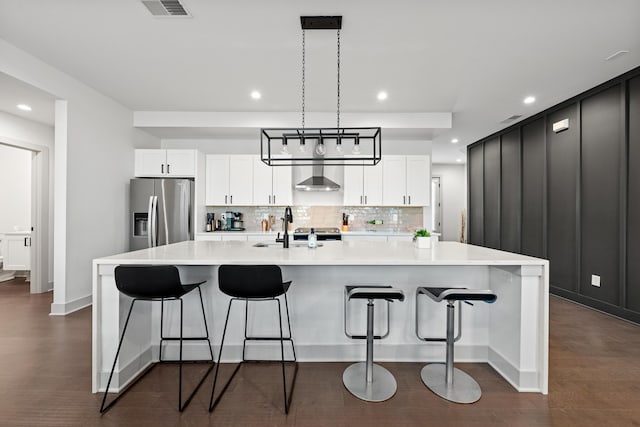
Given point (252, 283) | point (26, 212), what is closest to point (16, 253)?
point (26, 212)

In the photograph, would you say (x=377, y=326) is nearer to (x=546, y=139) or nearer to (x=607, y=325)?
(x=607, y=325)

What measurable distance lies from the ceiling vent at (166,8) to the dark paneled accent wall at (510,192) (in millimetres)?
5322

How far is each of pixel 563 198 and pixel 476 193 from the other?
8.12ft

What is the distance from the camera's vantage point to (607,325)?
327cm

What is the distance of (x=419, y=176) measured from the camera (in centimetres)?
527

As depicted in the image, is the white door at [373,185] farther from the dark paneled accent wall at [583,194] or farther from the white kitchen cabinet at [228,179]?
the dark paneled accent wall at [583,194]

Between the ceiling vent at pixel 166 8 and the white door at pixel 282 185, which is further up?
the ceiling vent at pixel 166 8

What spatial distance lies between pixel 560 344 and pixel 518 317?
1.22 meters

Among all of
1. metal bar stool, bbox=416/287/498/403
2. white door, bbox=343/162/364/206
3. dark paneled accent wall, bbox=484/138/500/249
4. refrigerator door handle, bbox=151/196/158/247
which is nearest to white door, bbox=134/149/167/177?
refrigerator door handle, bbox=151/196/158/247

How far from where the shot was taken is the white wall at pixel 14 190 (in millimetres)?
5625

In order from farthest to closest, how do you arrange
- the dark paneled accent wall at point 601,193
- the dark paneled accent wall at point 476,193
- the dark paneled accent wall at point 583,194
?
the dark paneled accent wall at point 476,193
the dark paneled accent wall at point 601,193
the dark paneled accent wall at point 583,194

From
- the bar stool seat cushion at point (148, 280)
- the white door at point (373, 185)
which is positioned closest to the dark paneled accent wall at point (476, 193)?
the white door at point (373, 185)

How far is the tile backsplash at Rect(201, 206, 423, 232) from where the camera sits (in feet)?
18.3

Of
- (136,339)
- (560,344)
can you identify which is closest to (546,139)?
(560,344)
